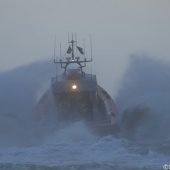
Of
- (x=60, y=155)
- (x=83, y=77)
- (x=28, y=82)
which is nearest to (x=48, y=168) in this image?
(x=60, y=155)

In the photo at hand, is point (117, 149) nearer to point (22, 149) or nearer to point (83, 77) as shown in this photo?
point (22, 149)

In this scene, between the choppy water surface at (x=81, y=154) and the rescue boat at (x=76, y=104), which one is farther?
the rescue boat at (x=76, y=104)

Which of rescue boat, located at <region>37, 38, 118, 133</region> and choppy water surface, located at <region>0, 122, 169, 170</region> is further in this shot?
rescue boat, located at <region>37, 38, 118, 133</region>

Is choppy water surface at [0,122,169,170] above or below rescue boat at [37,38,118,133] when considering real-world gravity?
below

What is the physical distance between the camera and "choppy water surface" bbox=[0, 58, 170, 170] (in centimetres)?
2003

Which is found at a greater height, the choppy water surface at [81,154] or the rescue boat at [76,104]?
the rescue boat at [76,104]

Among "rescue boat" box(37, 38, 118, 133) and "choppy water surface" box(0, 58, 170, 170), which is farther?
"rescue boat" box(37, 38, 118, 133)

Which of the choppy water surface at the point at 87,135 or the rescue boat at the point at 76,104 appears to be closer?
the choppy water surface at the point at 87,135

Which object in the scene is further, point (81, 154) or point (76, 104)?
point (76, 104)

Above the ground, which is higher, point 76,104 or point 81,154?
point 76,104

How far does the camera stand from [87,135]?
958 inches

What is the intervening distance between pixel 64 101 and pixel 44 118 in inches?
34.4

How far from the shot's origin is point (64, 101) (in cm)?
2673

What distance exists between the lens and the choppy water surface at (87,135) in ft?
65.7
